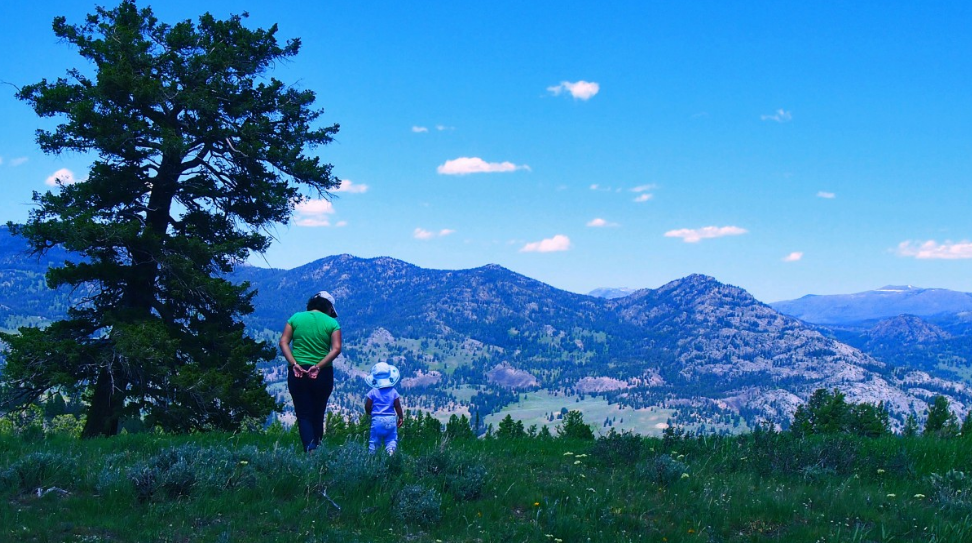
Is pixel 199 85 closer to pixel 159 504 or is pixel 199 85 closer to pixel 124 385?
pixel 124 385

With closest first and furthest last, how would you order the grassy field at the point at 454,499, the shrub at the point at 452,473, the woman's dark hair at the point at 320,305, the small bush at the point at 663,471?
1. the grassy field at the point at 454,499
2. the shrub at the point at 452,473
3. the small bush at the point at 663,471
4. the woman's dark hair at the point at 320,305

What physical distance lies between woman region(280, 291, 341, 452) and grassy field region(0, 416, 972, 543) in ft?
3.95

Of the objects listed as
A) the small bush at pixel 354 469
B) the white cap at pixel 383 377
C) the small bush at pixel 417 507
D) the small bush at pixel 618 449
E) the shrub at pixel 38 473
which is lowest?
the small bush at pixel 618 449

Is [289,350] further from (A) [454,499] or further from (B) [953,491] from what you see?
(B) [953,491]

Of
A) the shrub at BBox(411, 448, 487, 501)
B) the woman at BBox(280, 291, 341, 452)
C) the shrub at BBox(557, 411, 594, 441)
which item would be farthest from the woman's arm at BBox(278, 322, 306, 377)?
the shrub at BBox(557, 411, 594, 441)

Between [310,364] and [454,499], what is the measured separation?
10.8 ft

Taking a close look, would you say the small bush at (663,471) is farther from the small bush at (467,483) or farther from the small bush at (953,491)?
the small bush at (953,491)

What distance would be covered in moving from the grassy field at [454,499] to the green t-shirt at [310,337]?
156 cm

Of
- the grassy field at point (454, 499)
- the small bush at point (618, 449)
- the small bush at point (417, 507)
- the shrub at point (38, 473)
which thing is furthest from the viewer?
the small bush at point (618, 449)

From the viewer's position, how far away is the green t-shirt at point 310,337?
29.0 ft

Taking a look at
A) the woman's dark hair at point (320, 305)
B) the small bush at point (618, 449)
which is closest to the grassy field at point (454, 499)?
the small bush at point (618, 449)

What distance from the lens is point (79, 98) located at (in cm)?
1870

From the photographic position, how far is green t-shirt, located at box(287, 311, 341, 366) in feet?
29.0

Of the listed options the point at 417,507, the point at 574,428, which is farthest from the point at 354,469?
the point at 574,428
